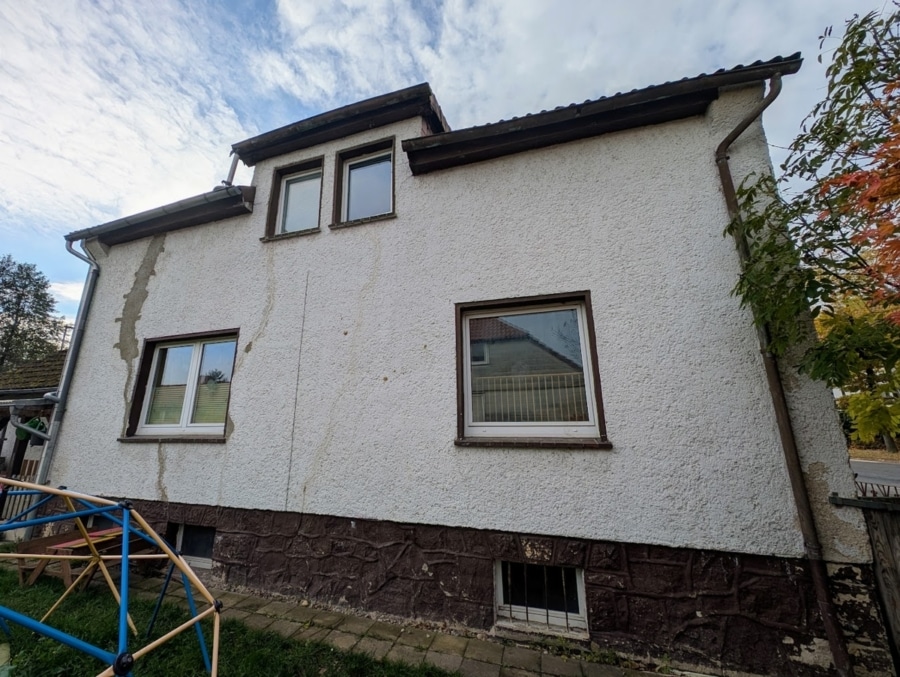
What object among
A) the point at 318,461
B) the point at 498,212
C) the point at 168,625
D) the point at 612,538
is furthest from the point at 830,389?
the point at 168,625

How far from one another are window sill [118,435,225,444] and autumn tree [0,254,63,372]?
1223 inches

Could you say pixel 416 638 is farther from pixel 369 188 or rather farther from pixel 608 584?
pixel 369 188

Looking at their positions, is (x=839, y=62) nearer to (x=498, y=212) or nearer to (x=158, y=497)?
(x=498, y=212)

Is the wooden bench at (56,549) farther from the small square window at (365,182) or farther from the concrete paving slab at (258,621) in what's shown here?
the small square window at (365,182)

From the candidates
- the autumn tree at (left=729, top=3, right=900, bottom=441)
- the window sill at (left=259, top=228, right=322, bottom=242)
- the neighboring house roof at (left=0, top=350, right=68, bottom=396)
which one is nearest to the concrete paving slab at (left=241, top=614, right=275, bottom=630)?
the window sill at (left=259, top=228, right=322, bottom=242)

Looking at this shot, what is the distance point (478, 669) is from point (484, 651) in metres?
0.24

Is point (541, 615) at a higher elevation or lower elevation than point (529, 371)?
lower

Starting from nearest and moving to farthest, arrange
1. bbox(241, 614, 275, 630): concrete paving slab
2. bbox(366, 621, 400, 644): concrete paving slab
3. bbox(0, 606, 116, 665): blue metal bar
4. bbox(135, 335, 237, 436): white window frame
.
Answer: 1. bbox(0, 606, 116, 665): blue metal bar
2. bbox(366, 621, 400, 644): concrete paving slab
3. bbox(241, 614, 275, 630): concrete paving slab
4. bbox(135, 335, 237, 436): white window frame

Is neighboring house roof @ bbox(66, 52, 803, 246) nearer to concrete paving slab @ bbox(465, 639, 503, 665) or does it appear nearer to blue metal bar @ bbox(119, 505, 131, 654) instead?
blue metal bar @ bbox(119, 505, 131, 654)

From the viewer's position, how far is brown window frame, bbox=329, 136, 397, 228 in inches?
168

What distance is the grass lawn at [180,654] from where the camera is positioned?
A: 7.99 ft

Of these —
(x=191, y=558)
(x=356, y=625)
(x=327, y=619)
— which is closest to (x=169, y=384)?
(x=191, y=558)

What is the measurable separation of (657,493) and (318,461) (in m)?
3.25

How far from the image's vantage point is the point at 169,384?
4.82m
